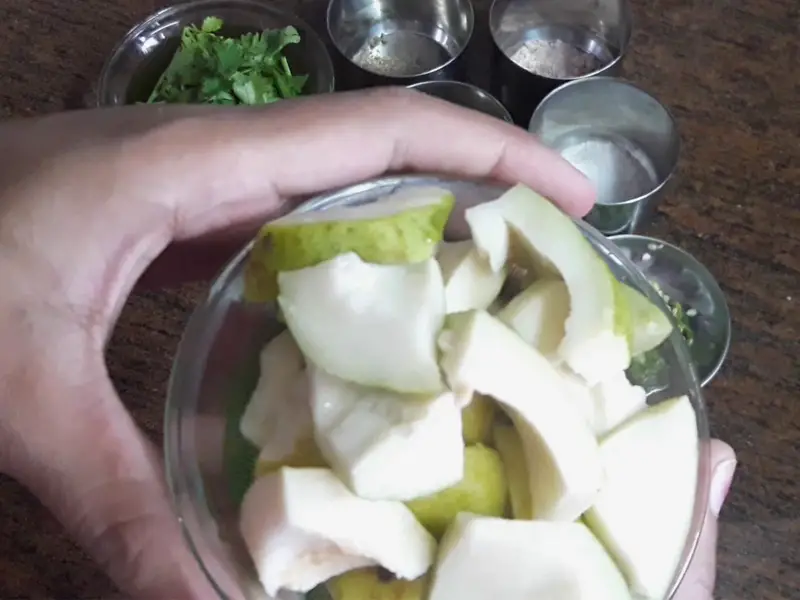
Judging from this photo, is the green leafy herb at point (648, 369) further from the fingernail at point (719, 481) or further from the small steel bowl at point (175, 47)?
the small steel bowl at point (175, 47)

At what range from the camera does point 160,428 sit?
2.77ft

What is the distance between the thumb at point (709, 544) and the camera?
0.65m

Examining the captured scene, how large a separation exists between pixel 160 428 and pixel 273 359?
0.34 meters

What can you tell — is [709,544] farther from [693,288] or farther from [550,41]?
[550,41]

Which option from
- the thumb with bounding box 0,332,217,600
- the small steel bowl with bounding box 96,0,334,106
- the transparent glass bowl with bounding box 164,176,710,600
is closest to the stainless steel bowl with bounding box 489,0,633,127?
the small steel bowl with bounding box 96,0,334,106

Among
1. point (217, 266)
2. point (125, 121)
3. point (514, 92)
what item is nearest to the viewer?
point (125, 121)

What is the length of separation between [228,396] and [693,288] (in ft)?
1.67

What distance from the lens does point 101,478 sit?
509mm

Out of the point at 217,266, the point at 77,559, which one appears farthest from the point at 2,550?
the point at 217,266

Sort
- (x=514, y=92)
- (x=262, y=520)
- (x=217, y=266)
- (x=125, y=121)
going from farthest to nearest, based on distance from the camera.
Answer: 1. (x=514, y=92)
2. (x=217, y=266)
3. (x=125, y=121)
4. (x=262, y=520)

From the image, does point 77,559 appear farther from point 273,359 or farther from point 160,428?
point 273,359

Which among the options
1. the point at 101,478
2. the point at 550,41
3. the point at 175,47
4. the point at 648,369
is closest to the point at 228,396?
the point at 101,478

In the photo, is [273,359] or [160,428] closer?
[273,359]

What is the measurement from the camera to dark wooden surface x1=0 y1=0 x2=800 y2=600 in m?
0.81
